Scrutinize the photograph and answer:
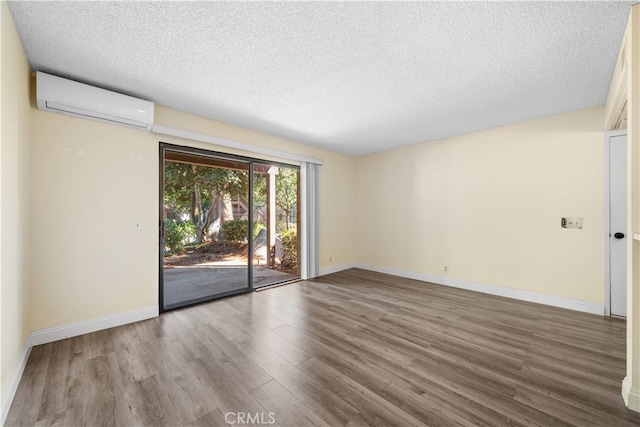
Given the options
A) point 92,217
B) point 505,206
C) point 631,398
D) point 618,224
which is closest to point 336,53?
point 92,217

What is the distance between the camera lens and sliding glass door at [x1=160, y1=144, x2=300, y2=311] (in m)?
3.42

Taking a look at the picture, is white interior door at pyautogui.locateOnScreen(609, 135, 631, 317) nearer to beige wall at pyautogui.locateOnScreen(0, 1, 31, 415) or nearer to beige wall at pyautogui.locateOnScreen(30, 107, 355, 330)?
beige wall at pyautogui.locateOnScreen(30, 107, 355, 330)

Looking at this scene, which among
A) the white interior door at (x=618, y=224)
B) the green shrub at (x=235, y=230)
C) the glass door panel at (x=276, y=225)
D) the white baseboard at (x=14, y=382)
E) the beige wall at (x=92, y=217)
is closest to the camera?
the white baseboard at (x=14, y=382)

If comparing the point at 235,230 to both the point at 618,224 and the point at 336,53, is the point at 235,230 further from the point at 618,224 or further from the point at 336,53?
the point at 618,224

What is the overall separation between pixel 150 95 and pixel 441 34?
287cm

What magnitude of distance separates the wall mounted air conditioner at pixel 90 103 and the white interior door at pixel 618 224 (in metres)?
5.32

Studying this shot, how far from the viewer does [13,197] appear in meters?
1.74

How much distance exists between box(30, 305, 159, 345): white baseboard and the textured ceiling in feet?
7.86

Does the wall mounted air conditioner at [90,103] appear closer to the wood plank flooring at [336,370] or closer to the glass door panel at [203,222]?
the glass door panel at [203,222]

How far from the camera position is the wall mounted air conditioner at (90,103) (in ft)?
7.27

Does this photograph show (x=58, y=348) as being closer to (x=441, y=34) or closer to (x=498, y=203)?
(x=441, y=34)

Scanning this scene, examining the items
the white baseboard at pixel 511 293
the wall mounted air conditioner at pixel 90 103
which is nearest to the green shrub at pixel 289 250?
the white baseboard at pixel 511 293

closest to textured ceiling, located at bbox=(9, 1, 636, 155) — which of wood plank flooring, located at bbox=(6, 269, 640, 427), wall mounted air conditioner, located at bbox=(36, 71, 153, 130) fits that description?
wall mounted air conditioner, located at bbox=(36, 71, 153, 130)

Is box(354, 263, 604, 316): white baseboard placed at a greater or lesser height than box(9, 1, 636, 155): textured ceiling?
lesser
